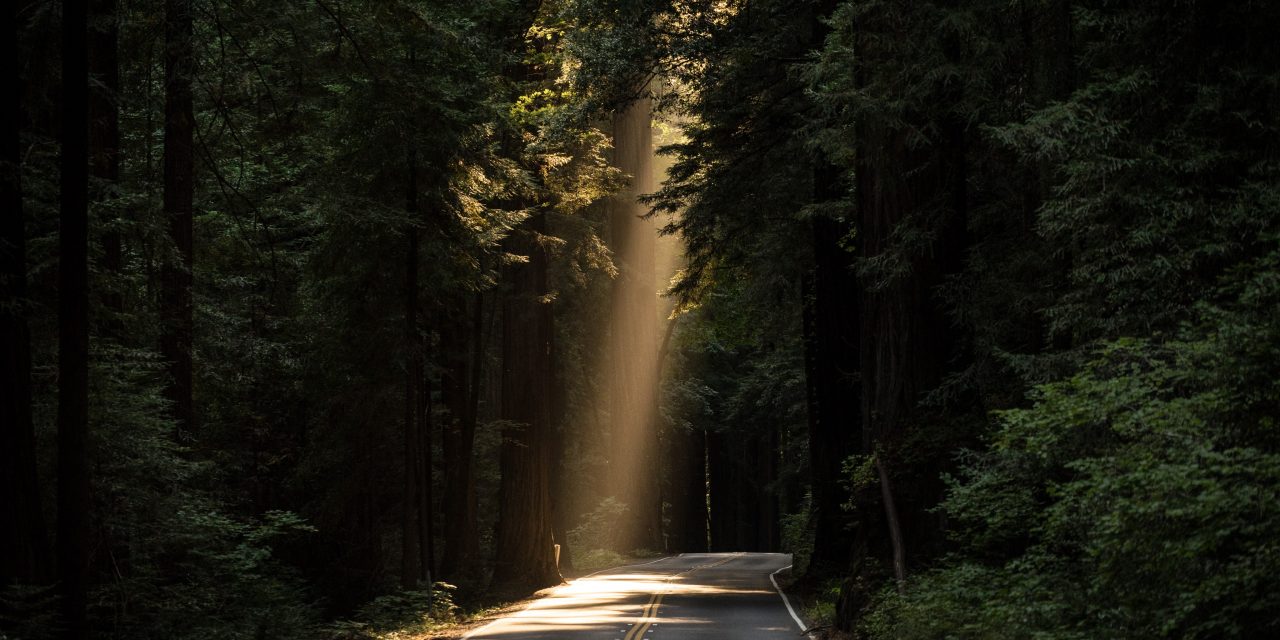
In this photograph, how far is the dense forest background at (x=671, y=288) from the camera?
1048cm

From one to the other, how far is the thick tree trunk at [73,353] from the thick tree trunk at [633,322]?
1083 inches

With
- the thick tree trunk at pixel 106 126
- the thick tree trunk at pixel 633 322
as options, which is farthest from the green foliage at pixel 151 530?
the thick tree trunk at pixel 633 322

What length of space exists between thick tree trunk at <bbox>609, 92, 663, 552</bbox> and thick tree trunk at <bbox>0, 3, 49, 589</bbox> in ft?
91.4

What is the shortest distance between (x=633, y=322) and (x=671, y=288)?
48.8 ft

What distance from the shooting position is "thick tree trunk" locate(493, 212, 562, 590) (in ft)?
90.4

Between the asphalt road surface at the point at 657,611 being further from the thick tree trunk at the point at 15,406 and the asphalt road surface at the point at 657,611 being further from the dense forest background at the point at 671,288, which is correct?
the thick tree trunk at the point at 15,406

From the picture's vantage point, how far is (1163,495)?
824 cm

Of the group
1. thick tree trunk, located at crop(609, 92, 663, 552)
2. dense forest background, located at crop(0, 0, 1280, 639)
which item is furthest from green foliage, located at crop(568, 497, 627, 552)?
dense forest background, located at crop(0, 0, 1280, 639)

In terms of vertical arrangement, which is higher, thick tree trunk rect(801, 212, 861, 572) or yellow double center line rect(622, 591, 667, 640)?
thick tree trunk rect(801, 212, 861, 572)

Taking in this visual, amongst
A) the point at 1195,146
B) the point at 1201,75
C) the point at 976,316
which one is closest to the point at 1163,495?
the point at 1195,146

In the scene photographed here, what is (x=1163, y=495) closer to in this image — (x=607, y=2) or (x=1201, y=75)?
(x=1201, y=75)

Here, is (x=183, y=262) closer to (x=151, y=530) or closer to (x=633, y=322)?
(x=151, y=530)

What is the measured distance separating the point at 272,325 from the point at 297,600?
567 centimetres

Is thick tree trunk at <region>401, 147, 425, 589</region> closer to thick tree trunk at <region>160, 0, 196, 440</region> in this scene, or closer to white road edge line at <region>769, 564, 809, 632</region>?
thick tree trunk at <region>160, 0, 196, 440</region>
